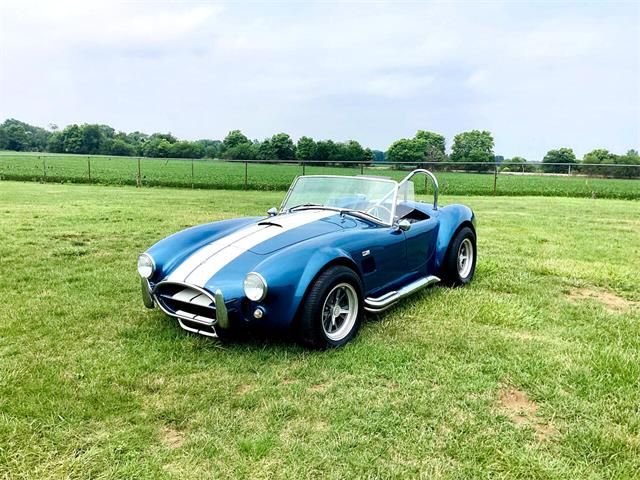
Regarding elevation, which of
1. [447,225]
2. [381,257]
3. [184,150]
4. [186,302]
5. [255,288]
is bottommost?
[186,302]

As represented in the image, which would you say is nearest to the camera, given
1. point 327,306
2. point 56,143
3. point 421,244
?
point 327,306

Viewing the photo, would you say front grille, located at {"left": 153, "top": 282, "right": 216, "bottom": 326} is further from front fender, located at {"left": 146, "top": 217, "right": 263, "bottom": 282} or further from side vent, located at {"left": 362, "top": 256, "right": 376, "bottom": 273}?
side vent, located at {"left": 362, "top": 256, "right": 376, "bottom": 273}

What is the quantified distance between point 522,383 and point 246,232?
249 cm

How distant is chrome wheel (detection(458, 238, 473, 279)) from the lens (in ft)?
17.6

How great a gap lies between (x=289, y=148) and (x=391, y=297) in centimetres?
4852

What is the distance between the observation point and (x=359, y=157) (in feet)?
141

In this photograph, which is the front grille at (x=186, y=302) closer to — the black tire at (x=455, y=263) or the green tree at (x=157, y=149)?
the black tire at (x=455, y=263)

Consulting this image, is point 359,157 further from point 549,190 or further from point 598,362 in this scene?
point 598,362

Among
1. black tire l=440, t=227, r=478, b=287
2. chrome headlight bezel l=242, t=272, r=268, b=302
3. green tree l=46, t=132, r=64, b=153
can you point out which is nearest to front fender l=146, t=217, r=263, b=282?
chrome headlight bezel l=242, t=272, r=268, b=302

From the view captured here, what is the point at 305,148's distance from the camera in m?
49.2

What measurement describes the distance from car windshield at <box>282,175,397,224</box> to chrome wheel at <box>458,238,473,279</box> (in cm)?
141

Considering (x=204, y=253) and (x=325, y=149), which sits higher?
(x=325, y=149)

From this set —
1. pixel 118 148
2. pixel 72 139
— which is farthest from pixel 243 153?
pixel 72 139

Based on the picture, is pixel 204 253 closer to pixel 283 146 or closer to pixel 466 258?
pixel 466 258
